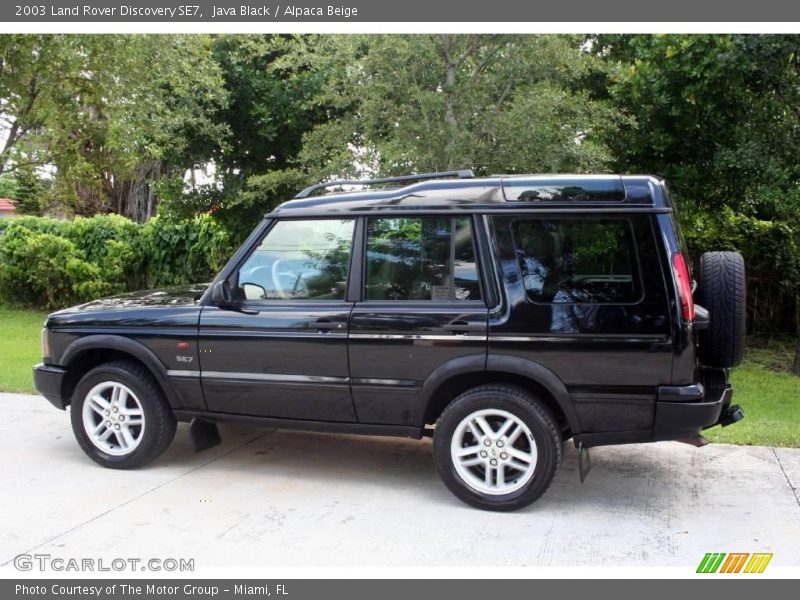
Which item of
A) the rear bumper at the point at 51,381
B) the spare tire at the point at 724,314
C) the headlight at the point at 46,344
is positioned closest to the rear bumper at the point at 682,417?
the spare tire at the point at 724,314

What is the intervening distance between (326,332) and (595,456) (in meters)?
2.32

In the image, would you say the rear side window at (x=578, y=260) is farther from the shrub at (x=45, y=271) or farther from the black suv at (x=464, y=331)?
the shrub at (x=45, y=271)

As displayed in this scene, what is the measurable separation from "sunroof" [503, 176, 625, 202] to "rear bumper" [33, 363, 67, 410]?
3404mm

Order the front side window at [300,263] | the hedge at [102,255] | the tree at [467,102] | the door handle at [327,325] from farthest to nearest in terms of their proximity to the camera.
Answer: the hedge at [102,255] → the tree at [467,102] → the front side window at [300,263] → the door handle at [327,325]

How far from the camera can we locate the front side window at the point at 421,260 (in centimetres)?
468

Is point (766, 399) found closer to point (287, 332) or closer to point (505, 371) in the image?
point (505, 371)

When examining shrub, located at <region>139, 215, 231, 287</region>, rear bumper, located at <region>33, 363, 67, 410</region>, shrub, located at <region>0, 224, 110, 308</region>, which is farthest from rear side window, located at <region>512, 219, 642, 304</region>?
shrub, located at <region>0, 224, 110, 308</region>

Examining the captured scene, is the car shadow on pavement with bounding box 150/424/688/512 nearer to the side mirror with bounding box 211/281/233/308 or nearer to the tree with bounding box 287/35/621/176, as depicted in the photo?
the side mirror with bounding box 211/281/233/308

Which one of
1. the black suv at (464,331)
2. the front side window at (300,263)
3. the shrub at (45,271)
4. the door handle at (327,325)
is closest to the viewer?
the black suv at (464,331)

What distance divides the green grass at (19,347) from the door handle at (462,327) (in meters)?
5.23

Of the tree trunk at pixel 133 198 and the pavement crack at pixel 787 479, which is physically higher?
the tree trunk at pixel 133 198

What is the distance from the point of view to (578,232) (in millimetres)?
4473

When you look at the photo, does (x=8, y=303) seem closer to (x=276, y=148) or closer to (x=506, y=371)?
(x=276, y=148)

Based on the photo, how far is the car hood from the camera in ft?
17.7
